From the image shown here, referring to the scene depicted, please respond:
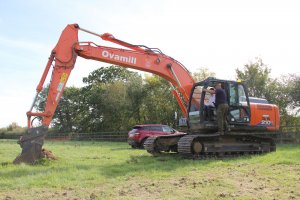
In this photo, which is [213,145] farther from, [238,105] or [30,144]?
[30,144]

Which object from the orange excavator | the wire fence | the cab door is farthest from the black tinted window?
the cab door

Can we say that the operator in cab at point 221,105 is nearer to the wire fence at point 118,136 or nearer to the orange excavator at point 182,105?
the orange excavator at point 182,105

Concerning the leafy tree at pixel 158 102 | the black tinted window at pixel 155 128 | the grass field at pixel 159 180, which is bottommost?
the grass field at pixel 159 180

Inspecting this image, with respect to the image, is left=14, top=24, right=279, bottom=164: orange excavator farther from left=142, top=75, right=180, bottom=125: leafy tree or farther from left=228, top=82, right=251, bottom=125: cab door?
left=142, top=75, right=180, bottom=125: leafy tree

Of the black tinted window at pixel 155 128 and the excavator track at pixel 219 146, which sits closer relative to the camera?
the excavator track at pixel 219 146

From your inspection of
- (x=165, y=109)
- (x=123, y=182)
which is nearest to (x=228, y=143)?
(x=123, y=182)

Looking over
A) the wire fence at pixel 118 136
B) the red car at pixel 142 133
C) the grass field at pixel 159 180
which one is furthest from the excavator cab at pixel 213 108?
the wire fence at pixel 118 136

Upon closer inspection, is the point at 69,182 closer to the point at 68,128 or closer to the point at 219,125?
the point at 219,125

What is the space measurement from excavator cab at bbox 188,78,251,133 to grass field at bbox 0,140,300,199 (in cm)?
204

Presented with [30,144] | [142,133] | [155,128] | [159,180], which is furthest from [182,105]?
[155,128]

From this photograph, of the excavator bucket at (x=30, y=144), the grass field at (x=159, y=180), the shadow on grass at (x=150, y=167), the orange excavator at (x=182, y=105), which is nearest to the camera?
the grass field at (x=159, y=180)

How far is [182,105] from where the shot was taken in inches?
623

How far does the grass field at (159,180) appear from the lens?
7.86 m

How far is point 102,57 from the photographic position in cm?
1440
